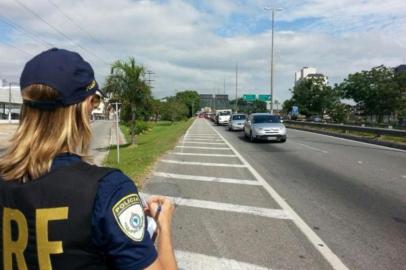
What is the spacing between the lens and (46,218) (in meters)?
1.68

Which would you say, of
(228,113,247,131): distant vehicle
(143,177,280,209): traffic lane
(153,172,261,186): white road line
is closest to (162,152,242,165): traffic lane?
(153,172,261,186): white road line

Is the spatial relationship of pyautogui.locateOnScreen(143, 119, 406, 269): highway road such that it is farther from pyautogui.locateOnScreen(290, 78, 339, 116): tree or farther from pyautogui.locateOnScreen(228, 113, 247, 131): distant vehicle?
pyautogui.locateOnScreen(290, 78, 339, 116): tree

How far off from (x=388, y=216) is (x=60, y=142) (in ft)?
23.5

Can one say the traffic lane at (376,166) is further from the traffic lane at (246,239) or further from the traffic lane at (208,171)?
the traffic lane at (246,239)

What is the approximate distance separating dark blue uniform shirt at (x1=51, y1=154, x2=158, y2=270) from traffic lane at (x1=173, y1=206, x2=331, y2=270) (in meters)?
3.82

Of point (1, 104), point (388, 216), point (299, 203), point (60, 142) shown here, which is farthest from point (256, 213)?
point (1, 104)

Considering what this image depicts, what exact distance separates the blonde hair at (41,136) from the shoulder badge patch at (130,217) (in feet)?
1.00

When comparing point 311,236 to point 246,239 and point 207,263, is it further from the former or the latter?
point 207,263

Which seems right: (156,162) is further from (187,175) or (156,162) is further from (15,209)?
(15,209)

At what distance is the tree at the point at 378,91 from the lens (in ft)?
196

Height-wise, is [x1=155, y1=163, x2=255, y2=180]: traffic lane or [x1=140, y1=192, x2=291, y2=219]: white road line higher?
[x1=140, y1=192, x2=291, y2=219]: white road line

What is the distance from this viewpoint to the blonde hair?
71.2 inches

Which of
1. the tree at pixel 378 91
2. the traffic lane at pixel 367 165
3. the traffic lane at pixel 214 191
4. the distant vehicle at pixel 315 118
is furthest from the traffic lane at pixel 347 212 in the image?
the distant vehicle at pixel 315 118

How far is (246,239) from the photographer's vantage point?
6.42 m
